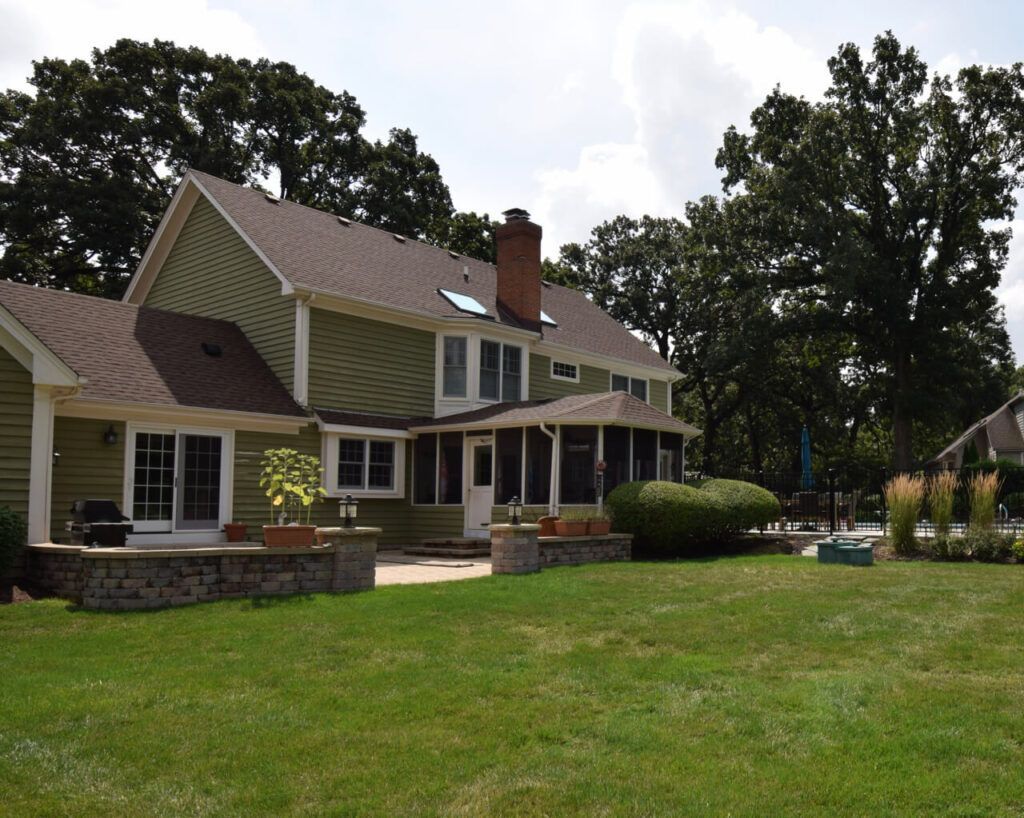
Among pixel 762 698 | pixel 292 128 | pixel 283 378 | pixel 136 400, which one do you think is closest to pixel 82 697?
pixel 762 698

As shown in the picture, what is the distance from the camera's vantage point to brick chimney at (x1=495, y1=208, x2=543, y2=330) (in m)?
22.1

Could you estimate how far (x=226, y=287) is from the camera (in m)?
18.8

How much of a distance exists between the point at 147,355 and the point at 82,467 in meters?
2.59

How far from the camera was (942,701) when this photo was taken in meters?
5.67

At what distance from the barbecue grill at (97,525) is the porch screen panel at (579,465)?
8096 mm

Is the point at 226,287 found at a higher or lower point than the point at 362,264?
lower

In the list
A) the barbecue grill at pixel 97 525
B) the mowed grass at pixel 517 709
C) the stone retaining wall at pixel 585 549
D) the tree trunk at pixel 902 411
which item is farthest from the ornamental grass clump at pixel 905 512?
the tree trunk at pixel 902 411

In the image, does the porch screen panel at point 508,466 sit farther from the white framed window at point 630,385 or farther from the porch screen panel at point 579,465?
the white framed window at point 630,385

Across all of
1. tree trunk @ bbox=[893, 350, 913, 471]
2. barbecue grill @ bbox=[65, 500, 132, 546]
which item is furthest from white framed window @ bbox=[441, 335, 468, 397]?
tree trunk @ bbox=[893, 350, 913, 471]

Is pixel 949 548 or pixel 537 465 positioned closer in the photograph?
pixel 949 548

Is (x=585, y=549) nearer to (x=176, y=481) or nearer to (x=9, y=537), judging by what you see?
(x=176, y=481)

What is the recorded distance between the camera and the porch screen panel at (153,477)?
46.9ft

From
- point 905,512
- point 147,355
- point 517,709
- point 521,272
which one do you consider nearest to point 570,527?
point 905,512

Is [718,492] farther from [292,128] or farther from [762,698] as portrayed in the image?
[292,128]
